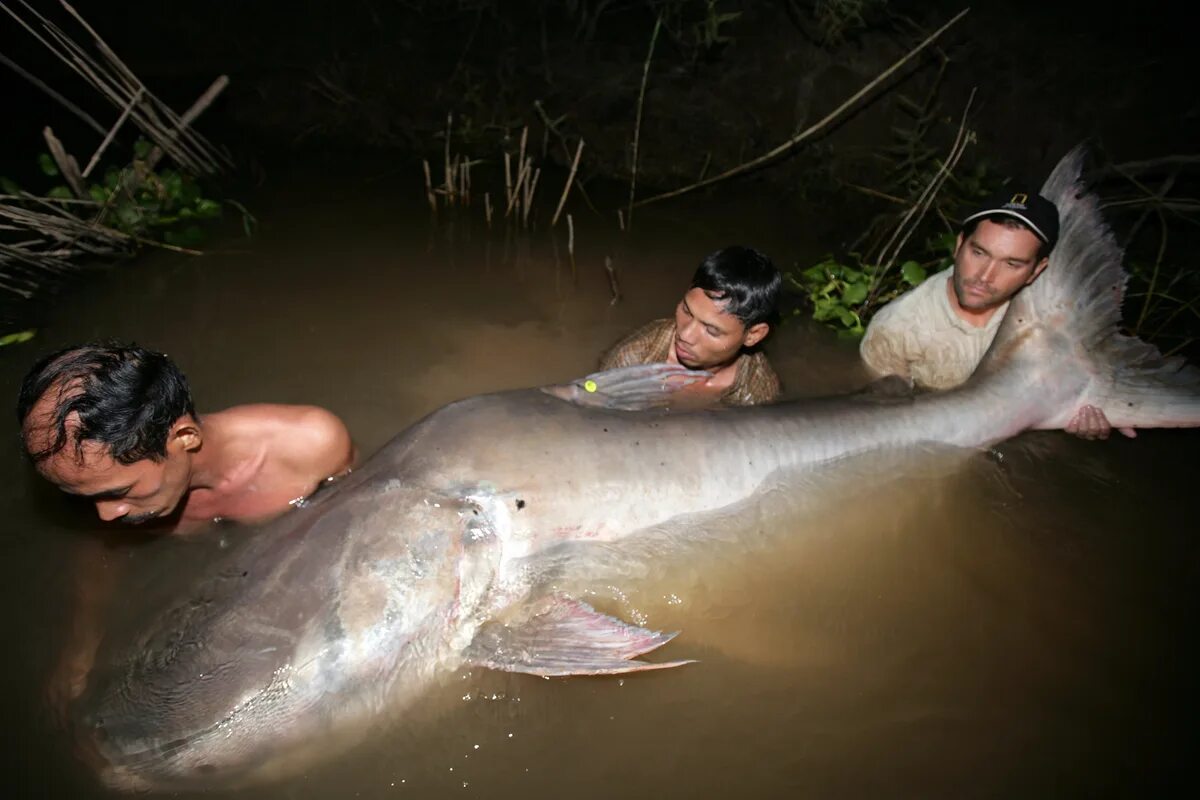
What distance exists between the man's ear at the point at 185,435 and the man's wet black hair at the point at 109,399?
0.08 feet

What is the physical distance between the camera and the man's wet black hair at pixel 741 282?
3.17 meters

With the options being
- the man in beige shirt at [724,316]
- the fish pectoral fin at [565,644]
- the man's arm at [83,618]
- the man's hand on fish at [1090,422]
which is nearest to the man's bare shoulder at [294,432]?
the man's arm at [83,618]

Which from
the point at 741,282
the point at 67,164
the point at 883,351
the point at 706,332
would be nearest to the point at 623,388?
the point at 706,332

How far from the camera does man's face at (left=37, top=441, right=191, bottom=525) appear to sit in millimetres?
2133

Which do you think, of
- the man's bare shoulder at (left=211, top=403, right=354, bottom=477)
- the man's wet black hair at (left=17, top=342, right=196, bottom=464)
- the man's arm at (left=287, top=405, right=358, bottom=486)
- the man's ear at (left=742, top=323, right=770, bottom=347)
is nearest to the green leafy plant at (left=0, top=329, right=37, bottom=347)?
the man's bare shoulder at (left=211, top=403, right=354, bottom=477)

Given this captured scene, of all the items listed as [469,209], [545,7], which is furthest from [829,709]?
[545,7]

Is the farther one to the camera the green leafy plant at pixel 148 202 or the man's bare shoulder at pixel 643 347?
the green leafy plant at pixel 148 202

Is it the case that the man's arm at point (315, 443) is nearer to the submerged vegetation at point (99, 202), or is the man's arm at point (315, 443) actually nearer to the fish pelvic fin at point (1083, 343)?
the submerged vegetation at point (99, 202)

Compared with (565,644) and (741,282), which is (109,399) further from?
(741,282)

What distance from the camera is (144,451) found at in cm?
223

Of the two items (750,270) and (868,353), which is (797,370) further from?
(750,270)

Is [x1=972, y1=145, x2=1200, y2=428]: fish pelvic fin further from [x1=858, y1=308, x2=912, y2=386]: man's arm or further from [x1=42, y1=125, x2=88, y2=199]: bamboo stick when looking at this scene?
[x1=42, y1=125, x2=88, y2=199]: bamboo stick

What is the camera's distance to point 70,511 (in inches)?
114

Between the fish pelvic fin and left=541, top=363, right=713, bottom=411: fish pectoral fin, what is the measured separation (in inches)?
62.4
